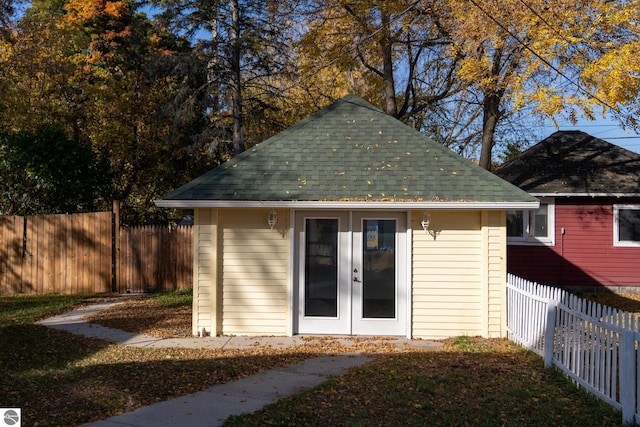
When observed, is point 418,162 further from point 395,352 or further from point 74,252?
point 74,252

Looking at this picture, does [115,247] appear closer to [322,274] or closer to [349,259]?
[322,274]

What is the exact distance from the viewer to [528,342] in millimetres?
8836

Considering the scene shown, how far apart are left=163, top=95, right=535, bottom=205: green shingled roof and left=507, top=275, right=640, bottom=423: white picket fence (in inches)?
80.2

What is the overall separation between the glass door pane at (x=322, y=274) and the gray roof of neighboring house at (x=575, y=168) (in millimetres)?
9127

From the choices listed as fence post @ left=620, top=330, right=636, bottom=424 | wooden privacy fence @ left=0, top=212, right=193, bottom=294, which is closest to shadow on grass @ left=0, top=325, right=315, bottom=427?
fence post @ left=620, top=330, right=636, bottom=424

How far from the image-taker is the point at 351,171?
414 inches

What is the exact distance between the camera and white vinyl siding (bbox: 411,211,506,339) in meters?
10.1

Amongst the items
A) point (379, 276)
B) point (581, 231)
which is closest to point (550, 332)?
point (379, 276)

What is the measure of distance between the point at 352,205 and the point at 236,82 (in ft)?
35.3

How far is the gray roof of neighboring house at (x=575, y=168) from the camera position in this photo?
17031 millimetres

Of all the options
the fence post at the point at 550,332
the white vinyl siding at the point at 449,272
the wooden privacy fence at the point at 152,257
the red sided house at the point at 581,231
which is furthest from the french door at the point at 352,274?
the red sided house at the point at 581,231

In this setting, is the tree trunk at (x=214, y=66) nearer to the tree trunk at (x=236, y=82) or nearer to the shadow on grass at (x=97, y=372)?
the tree trunk at (x=236, y=82)

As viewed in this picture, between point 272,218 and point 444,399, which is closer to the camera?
point 444,399

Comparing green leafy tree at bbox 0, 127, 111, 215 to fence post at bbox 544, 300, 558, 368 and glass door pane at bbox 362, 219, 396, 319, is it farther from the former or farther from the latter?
fence post at bbox 544, 300, 558, 368
